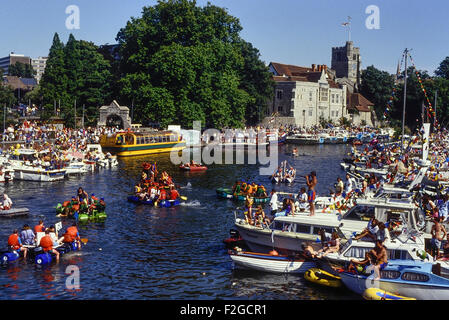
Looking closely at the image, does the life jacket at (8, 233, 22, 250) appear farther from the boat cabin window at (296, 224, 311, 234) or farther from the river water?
Result: the boat cabin window at (296, 224, 311, 234)

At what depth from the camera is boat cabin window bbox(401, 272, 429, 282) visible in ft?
70.1

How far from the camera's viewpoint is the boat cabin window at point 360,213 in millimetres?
27386

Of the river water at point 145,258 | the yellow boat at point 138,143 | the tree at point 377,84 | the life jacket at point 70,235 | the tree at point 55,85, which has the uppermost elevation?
the tree at point 377,84

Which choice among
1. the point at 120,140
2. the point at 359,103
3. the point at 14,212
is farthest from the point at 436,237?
the point at 359,103

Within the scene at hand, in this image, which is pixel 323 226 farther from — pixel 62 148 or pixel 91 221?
pixel 62 148

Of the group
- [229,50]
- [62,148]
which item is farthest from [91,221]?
[229,50]

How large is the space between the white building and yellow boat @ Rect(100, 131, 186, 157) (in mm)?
47197

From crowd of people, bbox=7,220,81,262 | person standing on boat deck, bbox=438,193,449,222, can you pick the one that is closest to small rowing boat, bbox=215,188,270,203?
person standing on boat deck, bbox=438,193,449,222

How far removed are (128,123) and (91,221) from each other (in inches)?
2040

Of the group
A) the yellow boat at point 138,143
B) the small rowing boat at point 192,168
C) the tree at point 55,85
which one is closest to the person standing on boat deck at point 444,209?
the small rowing boat at point 192,168

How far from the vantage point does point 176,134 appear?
83.2 m

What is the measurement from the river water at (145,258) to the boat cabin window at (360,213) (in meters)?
4.57

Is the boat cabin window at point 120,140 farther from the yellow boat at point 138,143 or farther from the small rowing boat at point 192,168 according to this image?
the small rowing boat at point 192,168

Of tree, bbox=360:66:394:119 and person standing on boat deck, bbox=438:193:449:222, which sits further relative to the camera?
tree, bbox=360:66:394:119
